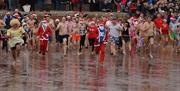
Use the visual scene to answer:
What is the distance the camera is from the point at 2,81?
20.5 metres

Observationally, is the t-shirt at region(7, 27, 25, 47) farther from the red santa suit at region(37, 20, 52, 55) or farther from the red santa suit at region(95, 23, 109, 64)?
the red santa suit at region(37, 20, 52, 55)

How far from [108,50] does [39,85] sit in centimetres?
→ 1517

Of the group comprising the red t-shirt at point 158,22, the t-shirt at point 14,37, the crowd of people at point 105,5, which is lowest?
the red t-shirt at point 158,22

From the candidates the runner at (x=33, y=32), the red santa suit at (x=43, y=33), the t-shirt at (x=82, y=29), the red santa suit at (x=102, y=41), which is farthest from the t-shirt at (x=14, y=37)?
the t-shirt at (x=82, y=29)

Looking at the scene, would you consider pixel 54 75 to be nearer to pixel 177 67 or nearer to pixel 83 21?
pixel 177 67

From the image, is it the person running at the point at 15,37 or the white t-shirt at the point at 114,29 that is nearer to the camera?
the person running at the point at 15,37

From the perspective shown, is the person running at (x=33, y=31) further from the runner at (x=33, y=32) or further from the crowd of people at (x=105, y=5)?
the crowd of people at (x=105, y=5)

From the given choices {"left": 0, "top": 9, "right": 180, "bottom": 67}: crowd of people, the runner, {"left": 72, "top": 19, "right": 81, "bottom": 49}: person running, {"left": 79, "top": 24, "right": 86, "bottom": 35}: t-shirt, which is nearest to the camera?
{"left": 0, "top": 9, "right": 180, "bottom": 67}: crowd of people

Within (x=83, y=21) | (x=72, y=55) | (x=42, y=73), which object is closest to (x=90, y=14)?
(x=83, y=21)

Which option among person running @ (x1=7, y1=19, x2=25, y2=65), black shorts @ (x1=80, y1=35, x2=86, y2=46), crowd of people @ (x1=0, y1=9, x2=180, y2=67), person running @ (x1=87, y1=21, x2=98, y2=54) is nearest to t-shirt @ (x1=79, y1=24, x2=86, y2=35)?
crowd of people @ (x1=0, y1=9, x2=180, y2=67)

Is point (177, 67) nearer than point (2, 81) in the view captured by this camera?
No

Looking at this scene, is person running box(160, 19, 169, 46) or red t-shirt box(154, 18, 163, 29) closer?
red t-shirt box(154, 18, 163, 29)

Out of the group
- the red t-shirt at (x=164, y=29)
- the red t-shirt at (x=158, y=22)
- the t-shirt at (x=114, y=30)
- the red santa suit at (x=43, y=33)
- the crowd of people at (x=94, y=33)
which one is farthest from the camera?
the red t-shirt at (x=164, y=29)

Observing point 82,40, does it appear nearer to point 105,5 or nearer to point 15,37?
point 15,37
